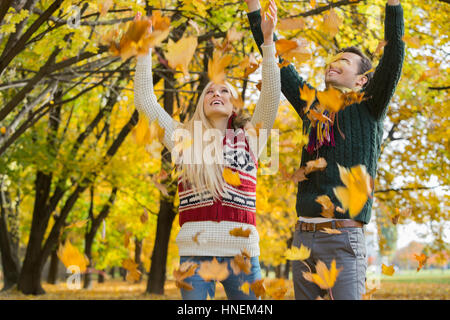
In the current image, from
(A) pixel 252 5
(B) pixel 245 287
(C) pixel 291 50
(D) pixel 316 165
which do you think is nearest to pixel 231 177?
(D) pixel 316 165

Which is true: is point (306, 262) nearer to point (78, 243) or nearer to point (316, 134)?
point (316, 134)

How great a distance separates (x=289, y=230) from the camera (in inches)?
589

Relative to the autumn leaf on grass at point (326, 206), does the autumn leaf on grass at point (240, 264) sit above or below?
below

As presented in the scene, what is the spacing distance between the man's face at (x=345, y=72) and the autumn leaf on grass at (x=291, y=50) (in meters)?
0.16

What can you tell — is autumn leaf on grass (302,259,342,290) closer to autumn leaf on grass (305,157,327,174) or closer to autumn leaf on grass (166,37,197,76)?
autumn leaf on grass (305,157,327,174)

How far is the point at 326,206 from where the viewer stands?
7.46 feet

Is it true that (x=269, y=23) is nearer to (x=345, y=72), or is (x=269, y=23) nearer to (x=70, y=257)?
(x=345, y=72)

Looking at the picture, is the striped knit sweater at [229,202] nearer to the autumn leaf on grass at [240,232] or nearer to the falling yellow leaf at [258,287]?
the autumn leaf on grass at [240,232]

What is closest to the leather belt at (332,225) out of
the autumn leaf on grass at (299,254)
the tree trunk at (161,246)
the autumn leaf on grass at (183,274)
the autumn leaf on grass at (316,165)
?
the autumn leaf on grass at (299,254)

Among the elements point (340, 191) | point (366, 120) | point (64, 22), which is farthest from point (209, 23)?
point (340, 191)

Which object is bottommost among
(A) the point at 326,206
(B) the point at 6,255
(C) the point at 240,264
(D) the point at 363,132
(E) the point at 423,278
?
(E) the point at 423,278

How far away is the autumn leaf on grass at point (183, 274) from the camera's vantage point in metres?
2.26

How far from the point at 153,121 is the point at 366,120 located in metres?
1.10

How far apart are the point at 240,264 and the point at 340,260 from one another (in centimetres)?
47
